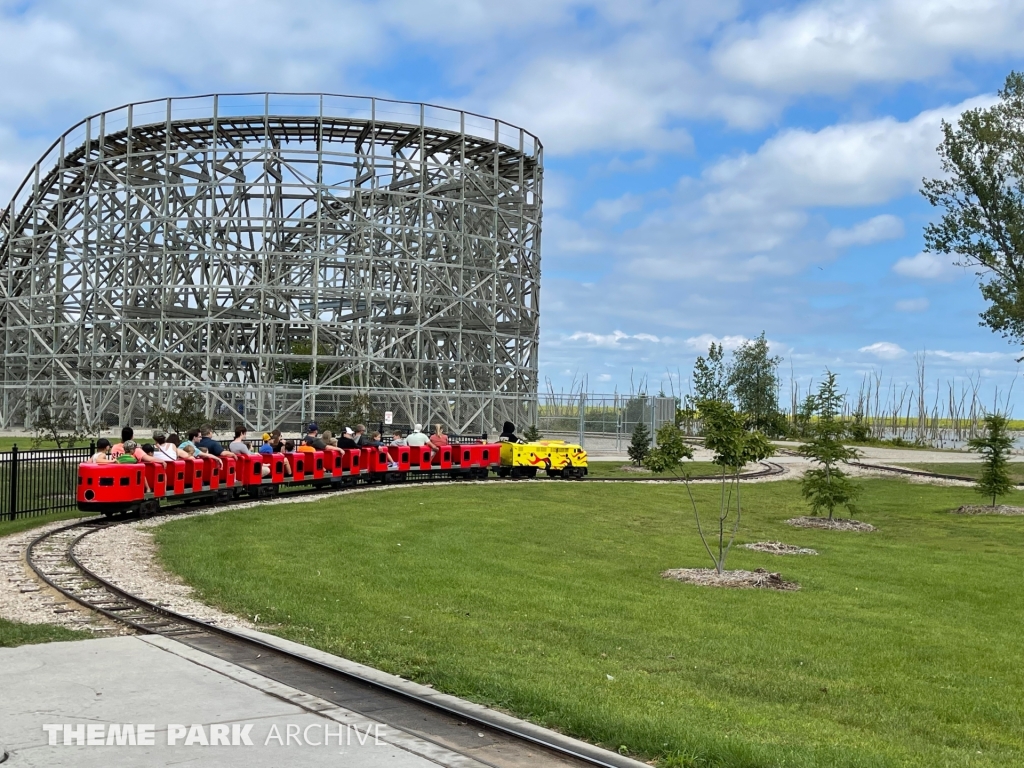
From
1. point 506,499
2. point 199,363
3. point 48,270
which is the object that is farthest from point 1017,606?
point 48,270

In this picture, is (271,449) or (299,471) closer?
(271,449)

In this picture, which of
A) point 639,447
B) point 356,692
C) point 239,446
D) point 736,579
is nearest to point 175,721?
point 356,692

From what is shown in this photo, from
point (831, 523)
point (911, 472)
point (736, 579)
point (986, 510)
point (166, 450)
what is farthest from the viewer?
point (911, 472)

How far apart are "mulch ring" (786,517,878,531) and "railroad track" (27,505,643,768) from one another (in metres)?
16.6

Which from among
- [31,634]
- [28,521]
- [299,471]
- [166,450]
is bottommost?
[28,521]

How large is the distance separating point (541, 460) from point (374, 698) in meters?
27.2

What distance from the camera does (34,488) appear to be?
2250 cm

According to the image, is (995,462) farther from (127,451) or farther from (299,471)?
(127,451)

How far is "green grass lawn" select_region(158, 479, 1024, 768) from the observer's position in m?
7.52

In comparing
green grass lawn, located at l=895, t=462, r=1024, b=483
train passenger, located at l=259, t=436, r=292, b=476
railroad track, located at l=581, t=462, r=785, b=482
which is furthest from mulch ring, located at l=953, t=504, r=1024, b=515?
train passenger, located at l=259, t=436, r=292, b=476

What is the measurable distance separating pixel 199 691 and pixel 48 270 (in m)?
59.4

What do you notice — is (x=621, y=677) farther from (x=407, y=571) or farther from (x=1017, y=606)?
(x=1017, y=606)

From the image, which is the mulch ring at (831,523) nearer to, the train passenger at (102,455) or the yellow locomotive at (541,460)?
the yellow locomotive at (541,460)

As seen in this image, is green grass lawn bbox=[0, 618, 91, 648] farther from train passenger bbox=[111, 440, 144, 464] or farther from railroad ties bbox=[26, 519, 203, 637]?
train passenger bbox=[111, 440, 144, 464]
